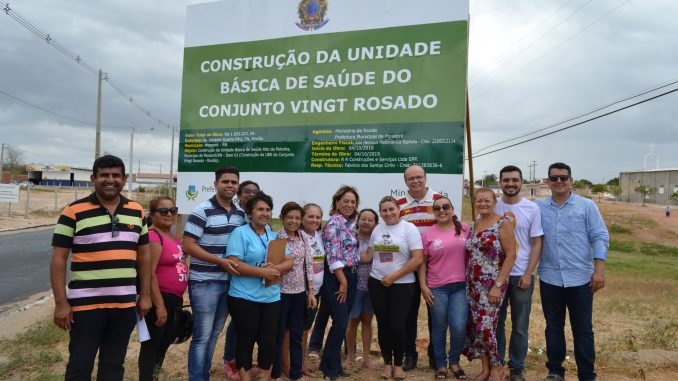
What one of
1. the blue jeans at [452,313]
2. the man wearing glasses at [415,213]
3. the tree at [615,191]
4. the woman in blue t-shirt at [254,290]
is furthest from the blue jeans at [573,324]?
the tree at [615,191]

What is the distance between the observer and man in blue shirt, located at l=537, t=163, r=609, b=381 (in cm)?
376

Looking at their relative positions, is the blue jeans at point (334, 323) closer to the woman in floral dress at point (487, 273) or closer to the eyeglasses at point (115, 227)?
the woman in floral dress at point (487, 273)

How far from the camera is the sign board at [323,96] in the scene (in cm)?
485

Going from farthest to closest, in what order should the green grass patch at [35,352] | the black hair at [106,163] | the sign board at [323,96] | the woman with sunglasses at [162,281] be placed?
1. the sign board at [323,96]
2. the green grass patch at [35,352]
3. the woman with sunglasses at [162,281]
4. the black hair at [106,163]

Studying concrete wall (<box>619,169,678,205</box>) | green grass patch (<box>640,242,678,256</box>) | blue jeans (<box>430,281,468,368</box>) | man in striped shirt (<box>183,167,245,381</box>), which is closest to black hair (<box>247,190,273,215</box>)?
man in striped shirt (<box>183,167,245,381</box>)

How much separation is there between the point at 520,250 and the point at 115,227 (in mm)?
3105

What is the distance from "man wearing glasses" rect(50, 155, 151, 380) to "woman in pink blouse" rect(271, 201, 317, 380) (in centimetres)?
117

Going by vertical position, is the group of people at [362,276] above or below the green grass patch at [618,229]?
above

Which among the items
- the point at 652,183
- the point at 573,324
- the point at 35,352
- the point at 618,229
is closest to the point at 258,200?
the point at 573,324

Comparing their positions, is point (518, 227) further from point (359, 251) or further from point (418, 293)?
point (359, 251)

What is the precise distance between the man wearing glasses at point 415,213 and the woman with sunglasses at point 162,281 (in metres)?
2.01

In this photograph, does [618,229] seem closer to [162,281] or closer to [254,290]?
[254,290]

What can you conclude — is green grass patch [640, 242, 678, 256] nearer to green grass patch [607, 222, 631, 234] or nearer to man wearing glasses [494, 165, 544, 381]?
green grass patch [607, 222, 631, 234]

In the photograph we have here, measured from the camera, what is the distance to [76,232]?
8.85 feet
